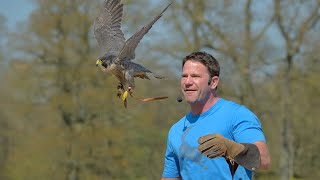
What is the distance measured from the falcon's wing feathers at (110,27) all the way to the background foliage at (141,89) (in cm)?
1417

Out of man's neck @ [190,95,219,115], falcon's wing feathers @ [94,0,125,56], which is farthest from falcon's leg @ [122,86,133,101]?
falcon's wing feathers @ [94,0,125,56]

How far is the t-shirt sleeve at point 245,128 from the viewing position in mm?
3985

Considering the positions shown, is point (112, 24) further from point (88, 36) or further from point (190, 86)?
point (88, 36)

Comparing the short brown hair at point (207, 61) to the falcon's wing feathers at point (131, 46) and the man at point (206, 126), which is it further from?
the falcon's wing feathers at point (131, 46)

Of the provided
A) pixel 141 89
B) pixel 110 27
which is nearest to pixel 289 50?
pixel 141 89

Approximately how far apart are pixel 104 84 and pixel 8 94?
4.54 m

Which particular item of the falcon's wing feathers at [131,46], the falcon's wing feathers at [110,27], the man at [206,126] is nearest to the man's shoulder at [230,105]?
the man at [206,126]

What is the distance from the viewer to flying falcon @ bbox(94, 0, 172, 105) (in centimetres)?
602

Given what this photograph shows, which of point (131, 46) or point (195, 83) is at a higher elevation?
point (131, 46)

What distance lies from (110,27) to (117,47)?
0.46 metres

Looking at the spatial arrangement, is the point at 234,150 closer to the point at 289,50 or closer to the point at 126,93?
the point at 126,93

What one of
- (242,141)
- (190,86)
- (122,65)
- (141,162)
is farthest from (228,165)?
(141,162)

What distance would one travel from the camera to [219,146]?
375cm

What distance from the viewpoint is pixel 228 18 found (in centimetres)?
2362
